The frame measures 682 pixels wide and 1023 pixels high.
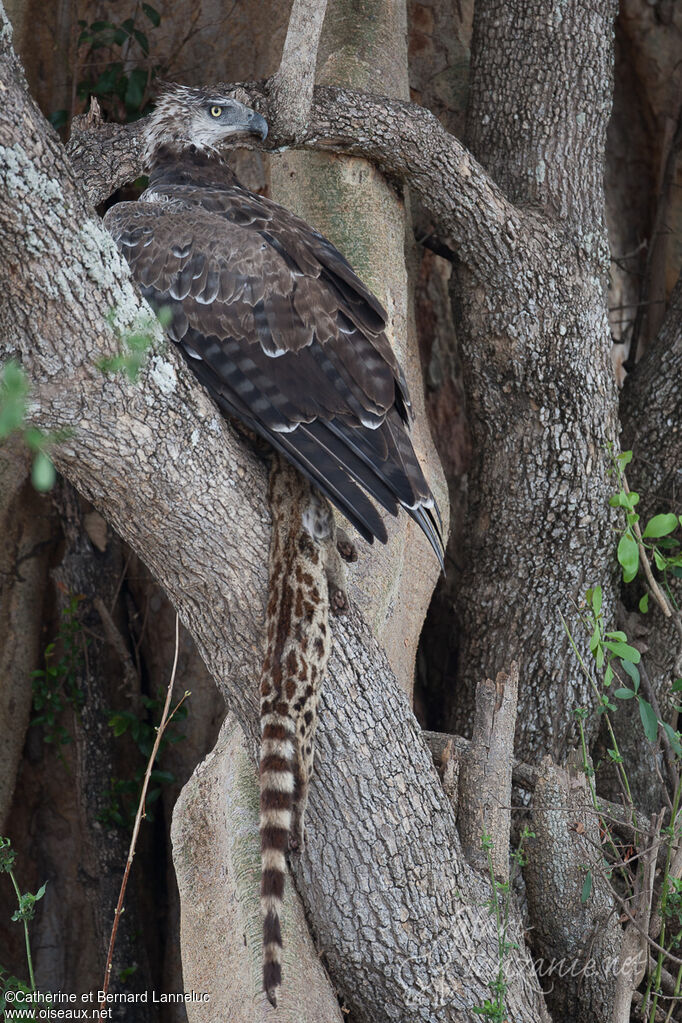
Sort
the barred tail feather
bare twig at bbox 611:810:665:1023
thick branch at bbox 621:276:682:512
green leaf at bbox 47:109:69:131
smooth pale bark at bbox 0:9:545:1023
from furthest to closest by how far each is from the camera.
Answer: green leaf at bbox 47:109:69:131 → thick branch at bbox 621:276:682:512 → bare twig at bbox 611:810:665:1023 → the barred tail feather → smooth pale bark at bbox 0:9:545:1023

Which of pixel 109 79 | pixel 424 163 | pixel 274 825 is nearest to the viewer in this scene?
pixel 274 825

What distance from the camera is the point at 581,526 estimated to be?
13.5ft

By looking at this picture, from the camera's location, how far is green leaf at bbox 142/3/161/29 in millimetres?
4860

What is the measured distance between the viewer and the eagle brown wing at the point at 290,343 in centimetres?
270

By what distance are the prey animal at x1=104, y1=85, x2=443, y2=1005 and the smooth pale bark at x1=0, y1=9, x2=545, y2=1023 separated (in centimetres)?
10

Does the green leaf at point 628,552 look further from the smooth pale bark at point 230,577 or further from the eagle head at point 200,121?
the eagle head at point 200,121

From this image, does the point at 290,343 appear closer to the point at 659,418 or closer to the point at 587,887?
the point at 587,887

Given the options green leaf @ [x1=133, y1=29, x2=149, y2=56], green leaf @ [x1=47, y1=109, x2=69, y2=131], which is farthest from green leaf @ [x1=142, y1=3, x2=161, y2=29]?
green leaf @ [x1=47, y1=109, x2=69, y2=131]

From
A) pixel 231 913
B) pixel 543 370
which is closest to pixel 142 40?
pixel 543 370

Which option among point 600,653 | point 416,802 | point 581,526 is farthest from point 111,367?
point 581,526

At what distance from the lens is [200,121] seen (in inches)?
145

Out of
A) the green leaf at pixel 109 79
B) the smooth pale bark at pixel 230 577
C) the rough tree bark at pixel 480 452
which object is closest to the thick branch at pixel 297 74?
the rough tree bark at pixel 480 452

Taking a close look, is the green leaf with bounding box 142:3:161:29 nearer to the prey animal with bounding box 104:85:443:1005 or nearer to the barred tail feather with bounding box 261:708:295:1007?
the prey animal with bounding box 104:85:443:1005

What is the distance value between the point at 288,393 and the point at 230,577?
500 mm
